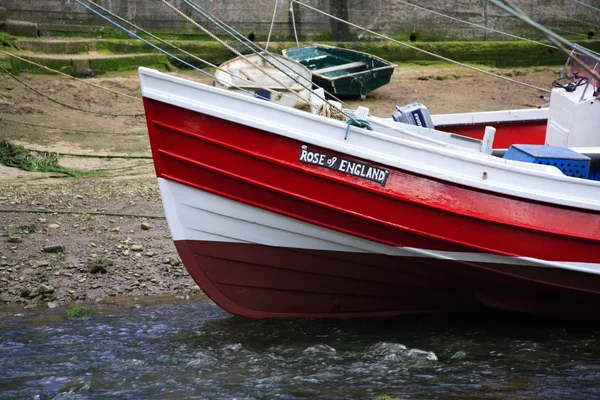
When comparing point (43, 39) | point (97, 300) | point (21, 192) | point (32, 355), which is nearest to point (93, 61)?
point (43, 39)

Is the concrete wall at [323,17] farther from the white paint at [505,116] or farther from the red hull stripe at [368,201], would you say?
the red hull stripe at [368,201]

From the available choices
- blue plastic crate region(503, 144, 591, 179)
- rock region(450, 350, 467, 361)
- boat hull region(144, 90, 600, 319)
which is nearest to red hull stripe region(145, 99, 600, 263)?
boat hull region(144, 90, 600, 319)

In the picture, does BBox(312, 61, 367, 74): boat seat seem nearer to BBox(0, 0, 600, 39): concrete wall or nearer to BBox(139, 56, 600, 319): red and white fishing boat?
BBox(0, 0, 600, 39): concrete wall

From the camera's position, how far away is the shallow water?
472 centimetres

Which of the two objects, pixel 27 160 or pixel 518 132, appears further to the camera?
pixel 27 160

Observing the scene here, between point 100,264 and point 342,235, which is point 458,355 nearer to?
point 342,235

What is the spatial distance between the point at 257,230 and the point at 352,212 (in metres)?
0.70

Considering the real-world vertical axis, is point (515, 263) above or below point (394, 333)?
above

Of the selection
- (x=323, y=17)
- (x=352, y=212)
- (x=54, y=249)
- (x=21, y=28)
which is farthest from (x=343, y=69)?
(x=352, y=212)

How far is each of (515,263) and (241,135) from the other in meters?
2.02

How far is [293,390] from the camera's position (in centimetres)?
469

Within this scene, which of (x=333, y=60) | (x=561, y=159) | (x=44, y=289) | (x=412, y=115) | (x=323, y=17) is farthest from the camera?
(x=323, y=17)

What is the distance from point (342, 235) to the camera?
17.2 ft

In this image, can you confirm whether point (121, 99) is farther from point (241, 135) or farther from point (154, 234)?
point (241, 135)
